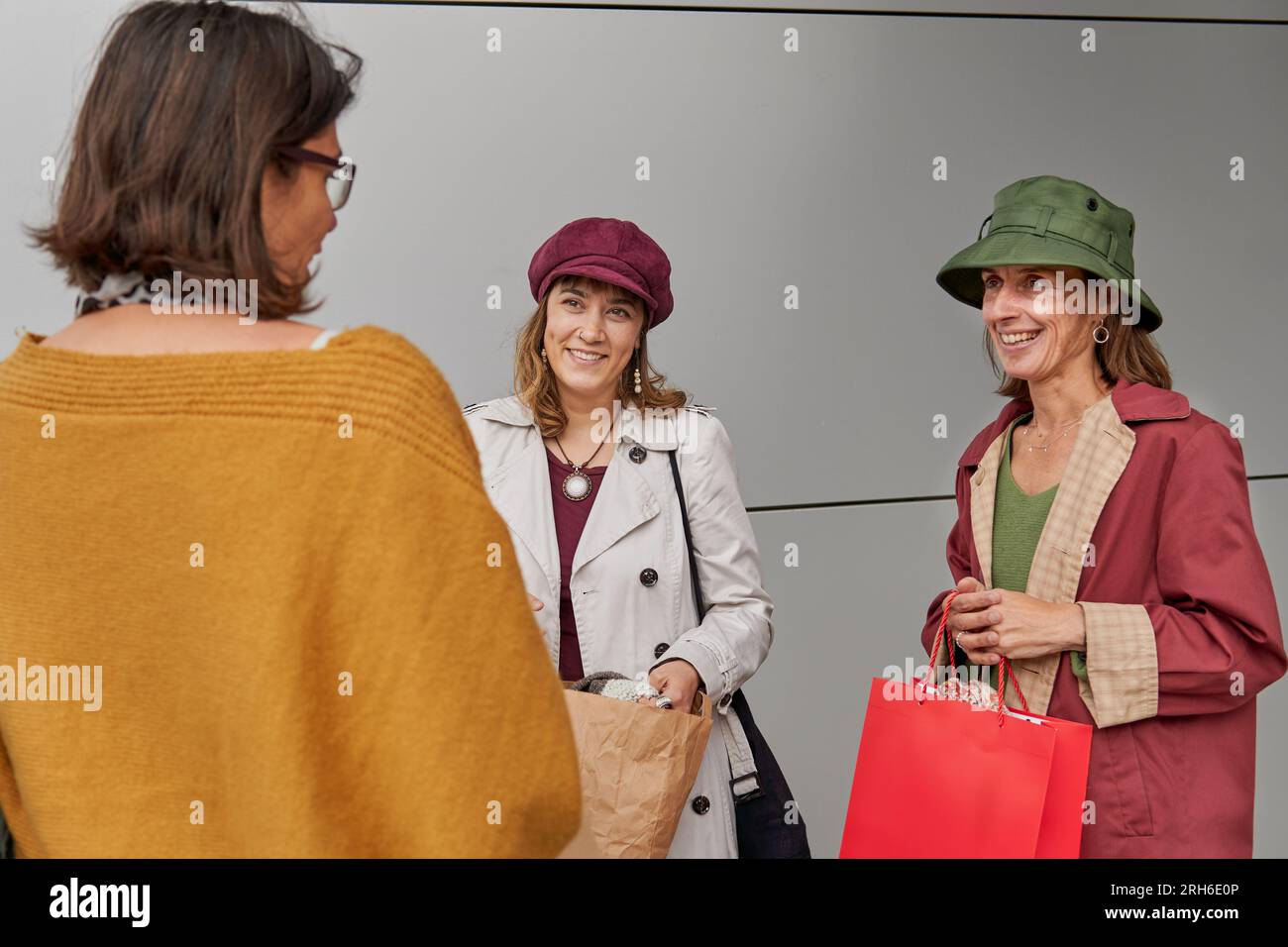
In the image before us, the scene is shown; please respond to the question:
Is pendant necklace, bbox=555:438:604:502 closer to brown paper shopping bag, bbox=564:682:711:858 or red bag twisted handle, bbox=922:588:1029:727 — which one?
brown paper shopping bag, bbox=564:682:711:858

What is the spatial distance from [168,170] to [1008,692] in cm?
177

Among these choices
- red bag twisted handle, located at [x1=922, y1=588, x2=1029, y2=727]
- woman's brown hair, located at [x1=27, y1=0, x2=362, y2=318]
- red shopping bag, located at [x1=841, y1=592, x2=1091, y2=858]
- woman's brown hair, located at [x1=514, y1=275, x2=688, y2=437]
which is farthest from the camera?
woman's brown hair, located at [x1=514, y1=275, x2=688, y2=437]

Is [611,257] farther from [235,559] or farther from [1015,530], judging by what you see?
[235,559]

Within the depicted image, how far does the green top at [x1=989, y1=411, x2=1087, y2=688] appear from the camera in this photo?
2311 mm

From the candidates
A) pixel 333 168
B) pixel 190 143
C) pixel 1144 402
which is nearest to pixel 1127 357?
pixel 1144 402

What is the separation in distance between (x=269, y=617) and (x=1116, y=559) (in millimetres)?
1650

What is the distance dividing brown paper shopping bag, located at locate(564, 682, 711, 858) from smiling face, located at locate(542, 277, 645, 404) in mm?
873

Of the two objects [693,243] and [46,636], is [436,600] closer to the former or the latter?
[46,636]

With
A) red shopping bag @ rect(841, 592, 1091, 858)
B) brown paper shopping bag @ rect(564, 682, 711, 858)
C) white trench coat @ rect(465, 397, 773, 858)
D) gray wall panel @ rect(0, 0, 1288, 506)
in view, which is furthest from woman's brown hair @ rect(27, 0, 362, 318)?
gray wall panel @ rect(0, 0, 1288, 506)

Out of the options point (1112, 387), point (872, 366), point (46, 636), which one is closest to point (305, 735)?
point (46, 636)

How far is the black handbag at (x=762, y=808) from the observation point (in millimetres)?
2584

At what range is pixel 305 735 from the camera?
104 centimetres

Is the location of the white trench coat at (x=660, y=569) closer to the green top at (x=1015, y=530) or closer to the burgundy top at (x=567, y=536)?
the burgundy top at (x=567, y=536)
